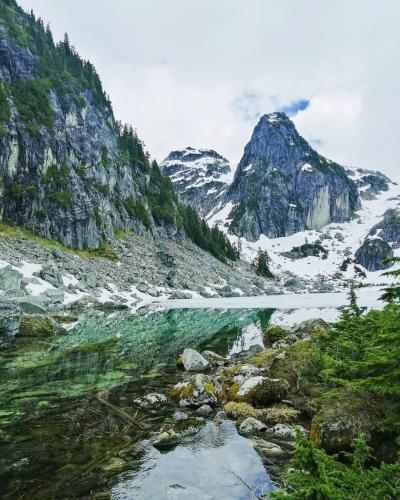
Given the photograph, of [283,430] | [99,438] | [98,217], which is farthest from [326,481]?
[98,217]

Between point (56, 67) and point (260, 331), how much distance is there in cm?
12015

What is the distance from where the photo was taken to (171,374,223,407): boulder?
14898mm

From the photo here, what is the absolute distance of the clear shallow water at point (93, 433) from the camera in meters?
8.83

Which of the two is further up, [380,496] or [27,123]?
[27,123]

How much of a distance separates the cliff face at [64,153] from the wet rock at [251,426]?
252 ft

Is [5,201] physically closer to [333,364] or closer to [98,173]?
[98,173]

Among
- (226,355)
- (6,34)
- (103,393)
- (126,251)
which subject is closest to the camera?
(103,393)

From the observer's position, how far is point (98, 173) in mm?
109812

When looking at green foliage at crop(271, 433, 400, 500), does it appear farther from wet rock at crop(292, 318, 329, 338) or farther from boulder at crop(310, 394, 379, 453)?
wet rock at crop(292, 318, 329, 338)

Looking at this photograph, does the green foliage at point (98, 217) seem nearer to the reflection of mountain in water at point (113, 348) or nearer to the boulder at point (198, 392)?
the reflection of mountain in water at point (113, 348)

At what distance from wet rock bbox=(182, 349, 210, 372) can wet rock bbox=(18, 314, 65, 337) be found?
14.6 meters

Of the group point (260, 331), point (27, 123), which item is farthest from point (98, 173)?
point (260, 331)

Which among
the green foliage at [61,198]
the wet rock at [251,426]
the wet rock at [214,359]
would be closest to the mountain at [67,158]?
the green foliage at [61,198]

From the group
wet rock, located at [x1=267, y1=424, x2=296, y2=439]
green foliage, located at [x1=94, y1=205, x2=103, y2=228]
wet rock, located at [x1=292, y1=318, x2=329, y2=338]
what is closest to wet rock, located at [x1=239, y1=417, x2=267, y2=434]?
wet rock, located at [x1=267, y1=424, x2=296, y2=439]
